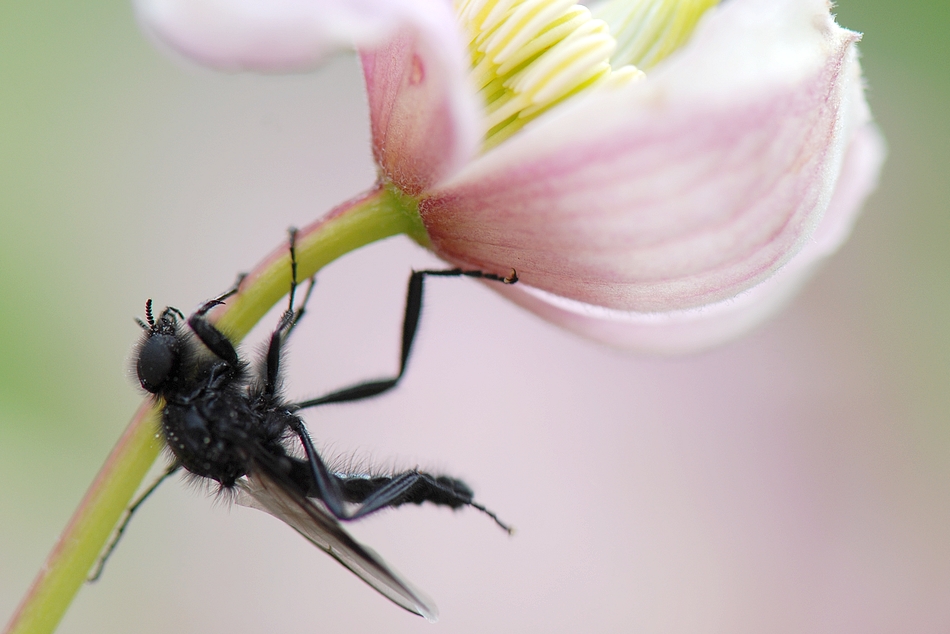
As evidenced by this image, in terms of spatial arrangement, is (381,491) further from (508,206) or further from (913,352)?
(913,352)

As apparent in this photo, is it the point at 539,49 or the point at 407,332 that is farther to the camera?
the point at 407,332

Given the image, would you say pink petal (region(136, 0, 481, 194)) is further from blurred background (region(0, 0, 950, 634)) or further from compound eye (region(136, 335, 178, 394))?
blurred background (region(0, 0, 950, 634))

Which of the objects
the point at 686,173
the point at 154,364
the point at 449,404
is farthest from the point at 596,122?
the point at 449,404

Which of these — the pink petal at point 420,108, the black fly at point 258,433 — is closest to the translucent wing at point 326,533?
the black fly at point 258,433

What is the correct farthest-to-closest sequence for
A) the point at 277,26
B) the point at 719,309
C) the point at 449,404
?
the point at 449,404 → the point at 719,309 → the point at 277,26

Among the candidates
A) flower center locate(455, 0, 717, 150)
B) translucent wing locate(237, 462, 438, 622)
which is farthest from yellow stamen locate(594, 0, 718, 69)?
translucent wing locate(237, 462, 438, 622)

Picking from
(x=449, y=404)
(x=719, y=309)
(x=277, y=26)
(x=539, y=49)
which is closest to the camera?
(x=277, y=26)

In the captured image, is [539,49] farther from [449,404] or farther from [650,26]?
[449,404]
